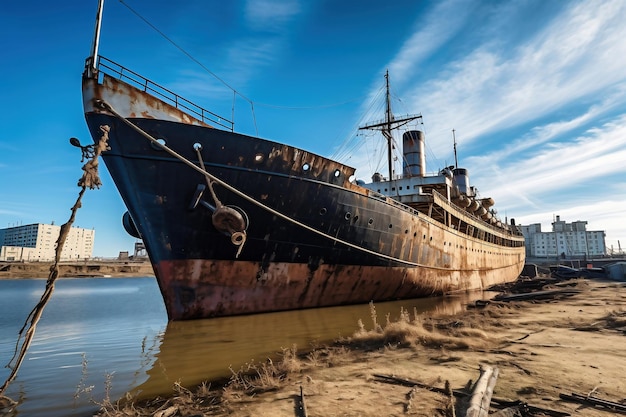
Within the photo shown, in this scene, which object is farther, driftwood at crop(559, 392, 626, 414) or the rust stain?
the rust stain

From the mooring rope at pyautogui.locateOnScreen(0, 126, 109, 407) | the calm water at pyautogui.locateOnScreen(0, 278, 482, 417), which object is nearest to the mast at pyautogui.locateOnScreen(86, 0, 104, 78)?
the mooring rope at pyautogui.locateOnScreen(0, 126, 109, 407)

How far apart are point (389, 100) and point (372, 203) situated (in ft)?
53.6

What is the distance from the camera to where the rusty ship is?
9461 millimetres

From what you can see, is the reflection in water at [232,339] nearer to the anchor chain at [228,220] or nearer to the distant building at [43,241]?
the anchor chain at [228,220]

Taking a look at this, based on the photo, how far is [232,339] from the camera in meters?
8.51

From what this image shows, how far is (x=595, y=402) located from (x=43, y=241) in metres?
158

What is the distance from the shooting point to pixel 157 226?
9.88 m

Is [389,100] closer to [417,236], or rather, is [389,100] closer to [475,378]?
[417,236]

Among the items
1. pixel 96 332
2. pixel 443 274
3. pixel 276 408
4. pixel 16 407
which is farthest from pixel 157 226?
pixel 443 274

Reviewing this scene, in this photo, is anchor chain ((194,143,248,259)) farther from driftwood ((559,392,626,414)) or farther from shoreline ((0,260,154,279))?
shoreline ((0,260,154,279))

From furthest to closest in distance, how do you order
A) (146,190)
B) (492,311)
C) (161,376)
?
(492,311)
(146,190)
(161,376)

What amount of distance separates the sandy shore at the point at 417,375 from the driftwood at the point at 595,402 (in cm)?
10

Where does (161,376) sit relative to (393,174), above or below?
below

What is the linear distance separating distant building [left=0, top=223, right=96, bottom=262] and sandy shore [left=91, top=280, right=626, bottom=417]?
133065 millimetres
